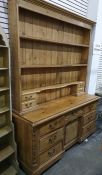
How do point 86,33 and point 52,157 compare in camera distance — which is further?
point 86,33

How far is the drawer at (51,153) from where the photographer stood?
1978 mm

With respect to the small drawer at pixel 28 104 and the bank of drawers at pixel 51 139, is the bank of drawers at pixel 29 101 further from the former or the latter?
the bank of drawers at pixel 51 139

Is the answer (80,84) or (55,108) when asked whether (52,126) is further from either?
(80,84)

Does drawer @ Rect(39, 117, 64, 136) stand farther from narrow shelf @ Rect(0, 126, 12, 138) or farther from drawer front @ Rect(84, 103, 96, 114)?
drawer front @ Rect(84, 103, 96, 114)

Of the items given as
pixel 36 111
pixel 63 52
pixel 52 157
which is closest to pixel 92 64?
pixel 63 52

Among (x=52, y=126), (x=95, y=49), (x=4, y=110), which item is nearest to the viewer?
(x=4, y=110)

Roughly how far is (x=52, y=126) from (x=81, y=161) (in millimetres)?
822

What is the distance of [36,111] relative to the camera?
2039mm

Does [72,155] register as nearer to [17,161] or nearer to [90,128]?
[90,128]

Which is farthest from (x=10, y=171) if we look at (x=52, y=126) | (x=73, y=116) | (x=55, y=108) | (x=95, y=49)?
(x=95, y=49)

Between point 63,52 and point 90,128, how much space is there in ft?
5.11

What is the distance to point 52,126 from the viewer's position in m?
1.99

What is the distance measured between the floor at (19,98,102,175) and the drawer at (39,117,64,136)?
592mm

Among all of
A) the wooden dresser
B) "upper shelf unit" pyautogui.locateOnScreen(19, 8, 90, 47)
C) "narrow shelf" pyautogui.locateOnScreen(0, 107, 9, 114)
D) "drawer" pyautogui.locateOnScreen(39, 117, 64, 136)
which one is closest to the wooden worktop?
the wooden dresser
